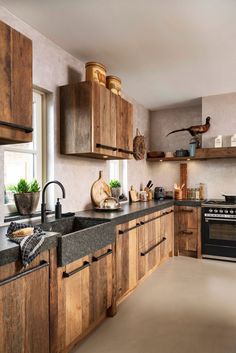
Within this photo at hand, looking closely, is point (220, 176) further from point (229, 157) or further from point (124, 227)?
point (124, 227)

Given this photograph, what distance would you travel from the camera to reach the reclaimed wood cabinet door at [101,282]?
2.12 m

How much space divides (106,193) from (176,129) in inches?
91.0

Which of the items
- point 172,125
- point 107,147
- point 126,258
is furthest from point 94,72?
point 172,125

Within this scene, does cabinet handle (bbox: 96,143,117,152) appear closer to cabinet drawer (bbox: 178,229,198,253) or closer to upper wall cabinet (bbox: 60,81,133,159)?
upper wall cabinet (bbox: 60,81,133,159)

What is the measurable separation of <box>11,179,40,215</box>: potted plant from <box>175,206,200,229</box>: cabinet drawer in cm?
266

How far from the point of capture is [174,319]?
2.42 metres

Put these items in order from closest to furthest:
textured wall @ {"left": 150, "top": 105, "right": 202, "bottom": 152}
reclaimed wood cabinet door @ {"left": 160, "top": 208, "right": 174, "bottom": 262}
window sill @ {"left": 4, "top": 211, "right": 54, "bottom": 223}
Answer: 1. window sill @ {"left": 4, "top": 211, "right": 54, "bottom": 223}
2. reclaimed wood cabinet door @ {"left": 160, "top": 208, "right": 174, "bottom": 262}
3. textured wall @ {"left": 150, "top": 105, "right": 202, "bottom": 152}

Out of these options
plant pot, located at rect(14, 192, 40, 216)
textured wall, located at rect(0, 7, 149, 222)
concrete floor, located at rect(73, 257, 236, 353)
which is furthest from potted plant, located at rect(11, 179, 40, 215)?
concrete floor, located at rect(73, 257, 236, 353)

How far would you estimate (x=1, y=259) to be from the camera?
1.32m

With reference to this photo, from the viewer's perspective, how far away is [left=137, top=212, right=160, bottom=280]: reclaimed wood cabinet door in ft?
10.3

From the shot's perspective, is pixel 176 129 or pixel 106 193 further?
pixel 176 129

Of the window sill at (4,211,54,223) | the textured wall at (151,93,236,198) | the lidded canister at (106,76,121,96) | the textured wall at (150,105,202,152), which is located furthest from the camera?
the textured wall at (150,105,202,152)

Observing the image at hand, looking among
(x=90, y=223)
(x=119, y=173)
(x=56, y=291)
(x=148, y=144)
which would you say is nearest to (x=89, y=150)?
(x=90, y=223)

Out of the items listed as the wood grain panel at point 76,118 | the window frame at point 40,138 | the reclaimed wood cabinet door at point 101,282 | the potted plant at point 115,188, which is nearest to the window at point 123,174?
the potted plant at point 115,188
